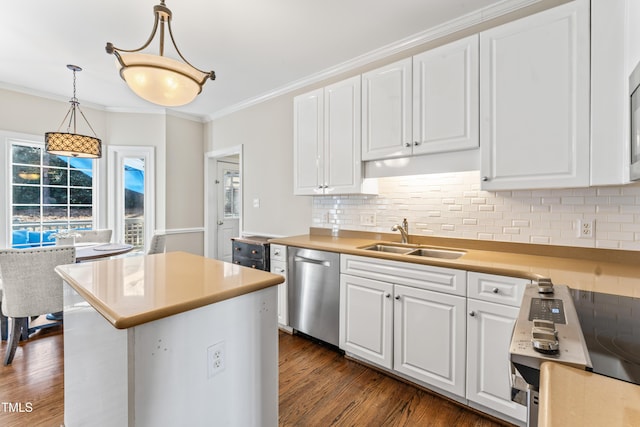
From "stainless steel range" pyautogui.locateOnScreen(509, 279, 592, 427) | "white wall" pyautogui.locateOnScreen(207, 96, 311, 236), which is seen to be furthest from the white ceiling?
"stainless steel range" pyautogui.locateOnScreen(509, 279, 592, 427)

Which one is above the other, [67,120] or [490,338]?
[67,120]

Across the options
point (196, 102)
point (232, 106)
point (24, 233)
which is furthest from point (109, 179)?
point (232, 106)

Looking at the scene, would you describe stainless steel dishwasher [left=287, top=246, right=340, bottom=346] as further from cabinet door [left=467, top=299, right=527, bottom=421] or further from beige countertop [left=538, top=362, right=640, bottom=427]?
beige countertop [left=538, top=362, right=640, bottom=427]

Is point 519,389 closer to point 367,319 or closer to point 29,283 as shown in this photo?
point 367,319

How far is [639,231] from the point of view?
167 cm

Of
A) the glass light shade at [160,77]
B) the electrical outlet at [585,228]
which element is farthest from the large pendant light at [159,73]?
the electrical outlet at [585,228]

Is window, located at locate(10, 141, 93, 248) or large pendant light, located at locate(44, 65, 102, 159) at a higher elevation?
large pendant light, located at locate(44, 65, 102, 159)

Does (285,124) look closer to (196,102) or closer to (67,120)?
(196,102)

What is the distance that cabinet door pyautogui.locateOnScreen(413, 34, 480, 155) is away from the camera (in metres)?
1.95

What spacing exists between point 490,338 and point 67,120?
5388 mm

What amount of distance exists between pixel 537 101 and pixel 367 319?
179 centimetres

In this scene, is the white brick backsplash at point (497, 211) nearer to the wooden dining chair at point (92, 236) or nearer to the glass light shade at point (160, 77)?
the glass light shade at point (160, 77)

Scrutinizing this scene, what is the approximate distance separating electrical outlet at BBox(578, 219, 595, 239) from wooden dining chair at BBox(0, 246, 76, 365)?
3699 mm

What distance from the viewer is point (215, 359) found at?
1114 mm
